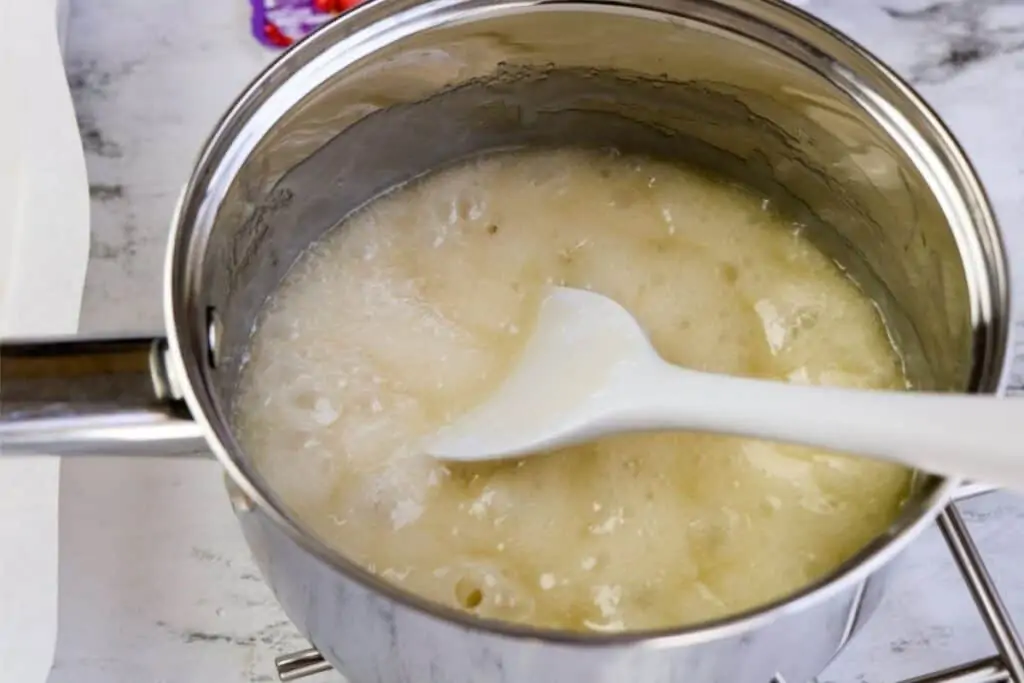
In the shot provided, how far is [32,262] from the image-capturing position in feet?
2.01

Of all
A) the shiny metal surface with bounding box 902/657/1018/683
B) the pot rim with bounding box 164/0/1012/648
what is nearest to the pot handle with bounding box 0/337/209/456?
the pot rim with bounding box 164/0/1012/648

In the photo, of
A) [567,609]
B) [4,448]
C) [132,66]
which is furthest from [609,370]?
[132,66]

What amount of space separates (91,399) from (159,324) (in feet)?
0.87

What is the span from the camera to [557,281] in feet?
2.00

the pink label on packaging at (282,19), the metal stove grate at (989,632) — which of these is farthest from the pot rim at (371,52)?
the pink label on packaging at (282,19)

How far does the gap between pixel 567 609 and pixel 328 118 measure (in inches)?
10.1

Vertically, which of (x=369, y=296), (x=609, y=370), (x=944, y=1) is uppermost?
(x=944, y=1)

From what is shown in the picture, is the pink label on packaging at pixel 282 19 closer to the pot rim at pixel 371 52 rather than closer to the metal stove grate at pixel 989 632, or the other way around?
the pot rim at pixel 371 52

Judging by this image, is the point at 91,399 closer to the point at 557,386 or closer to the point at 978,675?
the point at 557,386

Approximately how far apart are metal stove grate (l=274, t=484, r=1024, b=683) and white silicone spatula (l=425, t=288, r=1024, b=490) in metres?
0.14

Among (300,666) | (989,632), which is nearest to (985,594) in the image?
(989,632)

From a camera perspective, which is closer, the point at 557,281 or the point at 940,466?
the point at 940,466

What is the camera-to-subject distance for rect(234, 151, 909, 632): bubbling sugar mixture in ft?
1.68

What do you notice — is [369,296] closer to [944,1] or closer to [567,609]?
[567,609]
